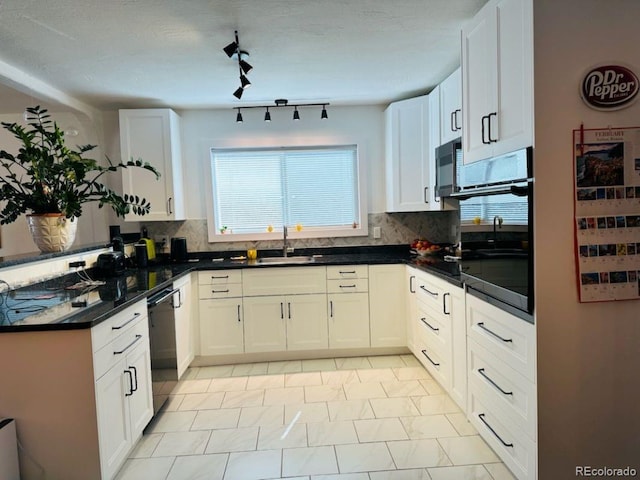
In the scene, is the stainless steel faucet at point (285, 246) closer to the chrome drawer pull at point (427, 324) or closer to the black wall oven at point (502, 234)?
the chrome drawer pull at point (427, 324)

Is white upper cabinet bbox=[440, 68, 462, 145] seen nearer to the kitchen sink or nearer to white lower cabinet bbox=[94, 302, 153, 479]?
the kitchen sink

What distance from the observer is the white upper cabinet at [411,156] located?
3695 mm

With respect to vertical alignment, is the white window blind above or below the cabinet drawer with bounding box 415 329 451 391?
above

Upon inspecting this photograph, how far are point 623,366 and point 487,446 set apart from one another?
89 centimetres

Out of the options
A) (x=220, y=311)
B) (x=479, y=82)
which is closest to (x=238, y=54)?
(x=479, y=82)

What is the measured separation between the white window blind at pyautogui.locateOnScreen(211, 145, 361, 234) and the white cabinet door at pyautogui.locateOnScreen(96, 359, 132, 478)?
2.25 m

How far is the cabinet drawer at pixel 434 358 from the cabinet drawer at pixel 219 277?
161cm

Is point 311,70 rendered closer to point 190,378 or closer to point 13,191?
point 13,191

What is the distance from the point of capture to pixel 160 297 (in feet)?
9.11

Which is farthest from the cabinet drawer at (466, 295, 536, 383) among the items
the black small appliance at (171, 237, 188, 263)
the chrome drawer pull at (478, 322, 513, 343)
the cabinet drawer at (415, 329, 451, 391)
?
the black small appliance at (171, 237, 188, 263)

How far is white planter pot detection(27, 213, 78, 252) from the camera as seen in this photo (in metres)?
2.66

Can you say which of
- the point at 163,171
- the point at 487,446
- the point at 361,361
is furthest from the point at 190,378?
the point at 487,446

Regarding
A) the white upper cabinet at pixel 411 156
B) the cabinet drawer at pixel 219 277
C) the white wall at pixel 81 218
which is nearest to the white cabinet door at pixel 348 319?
the cabinet drawer at pixel 219 277

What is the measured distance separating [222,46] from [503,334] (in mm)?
2264
